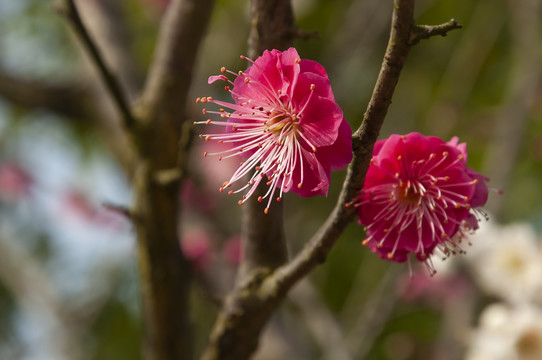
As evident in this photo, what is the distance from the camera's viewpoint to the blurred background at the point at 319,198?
2.44 m

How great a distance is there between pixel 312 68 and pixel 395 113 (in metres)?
2.66

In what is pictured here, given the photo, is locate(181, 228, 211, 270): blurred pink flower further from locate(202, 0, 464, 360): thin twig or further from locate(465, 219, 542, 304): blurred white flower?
locate(202, 0, 464, 360): thin twig

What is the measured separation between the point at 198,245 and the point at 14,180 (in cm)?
213

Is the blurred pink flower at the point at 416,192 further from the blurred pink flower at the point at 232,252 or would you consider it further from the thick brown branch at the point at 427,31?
the blurred pink flower at the point at 232,252

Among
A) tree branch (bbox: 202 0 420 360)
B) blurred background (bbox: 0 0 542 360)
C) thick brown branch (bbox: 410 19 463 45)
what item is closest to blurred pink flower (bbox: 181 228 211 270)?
blurred background (bbox: 0 0 542 360)

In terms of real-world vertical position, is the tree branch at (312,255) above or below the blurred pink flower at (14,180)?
above

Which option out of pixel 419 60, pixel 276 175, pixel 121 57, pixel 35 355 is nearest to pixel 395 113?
pixel 419 60

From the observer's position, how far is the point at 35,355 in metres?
3.92

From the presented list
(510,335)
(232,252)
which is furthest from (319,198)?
(510,335)

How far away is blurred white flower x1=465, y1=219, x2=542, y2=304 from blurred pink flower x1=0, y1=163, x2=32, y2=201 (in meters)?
3.27

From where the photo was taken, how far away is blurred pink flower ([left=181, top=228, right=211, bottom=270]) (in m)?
2.73

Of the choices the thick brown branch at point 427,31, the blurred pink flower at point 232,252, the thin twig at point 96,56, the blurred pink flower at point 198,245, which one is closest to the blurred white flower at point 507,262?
the blurred pink flower at point 232,252

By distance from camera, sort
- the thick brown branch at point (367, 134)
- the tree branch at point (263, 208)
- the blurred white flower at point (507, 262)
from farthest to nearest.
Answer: the blurred white flower at point (507, 262), the tree branch at point (263, 208), the thick brown branch at point (367, 134)

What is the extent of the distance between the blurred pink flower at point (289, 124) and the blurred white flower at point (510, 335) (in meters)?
1.36
